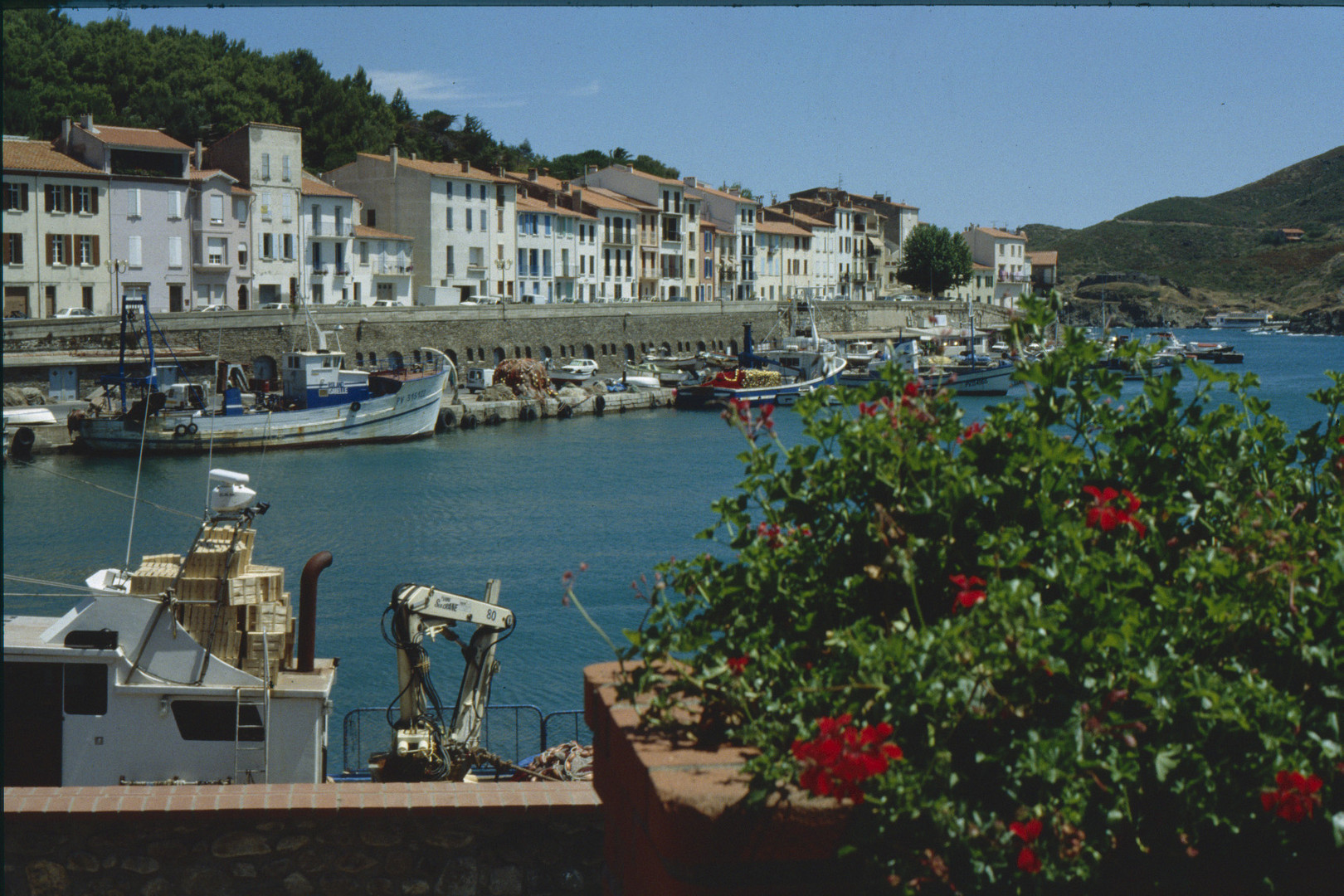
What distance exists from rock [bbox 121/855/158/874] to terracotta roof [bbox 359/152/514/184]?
188 ft

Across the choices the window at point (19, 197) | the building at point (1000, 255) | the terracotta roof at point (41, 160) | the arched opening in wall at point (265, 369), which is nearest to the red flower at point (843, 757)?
the arched opening in wall at point (265, 369)

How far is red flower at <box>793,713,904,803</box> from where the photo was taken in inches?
67.7

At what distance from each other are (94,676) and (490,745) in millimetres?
5078

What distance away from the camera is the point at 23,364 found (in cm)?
3822

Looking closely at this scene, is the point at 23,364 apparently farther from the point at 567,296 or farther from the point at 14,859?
the point at 14,859

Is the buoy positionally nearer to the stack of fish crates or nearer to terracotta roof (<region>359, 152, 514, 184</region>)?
terracotta roof (<region>359, 152, 514, 184</region>)

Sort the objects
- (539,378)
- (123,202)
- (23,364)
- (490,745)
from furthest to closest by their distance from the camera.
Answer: (539,378)
(123,202)
(23,364)
(490,745)

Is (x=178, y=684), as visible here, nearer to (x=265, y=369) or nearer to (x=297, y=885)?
(x=297, y=885)

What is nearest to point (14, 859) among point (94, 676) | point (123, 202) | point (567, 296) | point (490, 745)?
point (94, 676)

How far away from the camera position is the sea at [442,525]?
17.5m

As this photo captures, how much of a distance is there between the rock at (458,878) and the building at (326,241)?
2037 inches

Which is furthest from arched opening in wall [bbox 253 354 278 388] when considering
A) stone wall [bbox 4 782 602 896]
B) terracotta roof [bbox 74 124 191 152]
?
stone wall [bbox 4 782 602 896]

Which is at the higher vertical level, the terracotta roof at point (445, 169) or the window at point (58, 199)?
the terracotta roof at point (445, 169)

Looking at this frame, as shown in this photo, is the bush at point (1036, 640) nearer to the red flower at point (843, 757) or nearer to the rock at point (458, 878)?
the red flower at point (843, 757)
